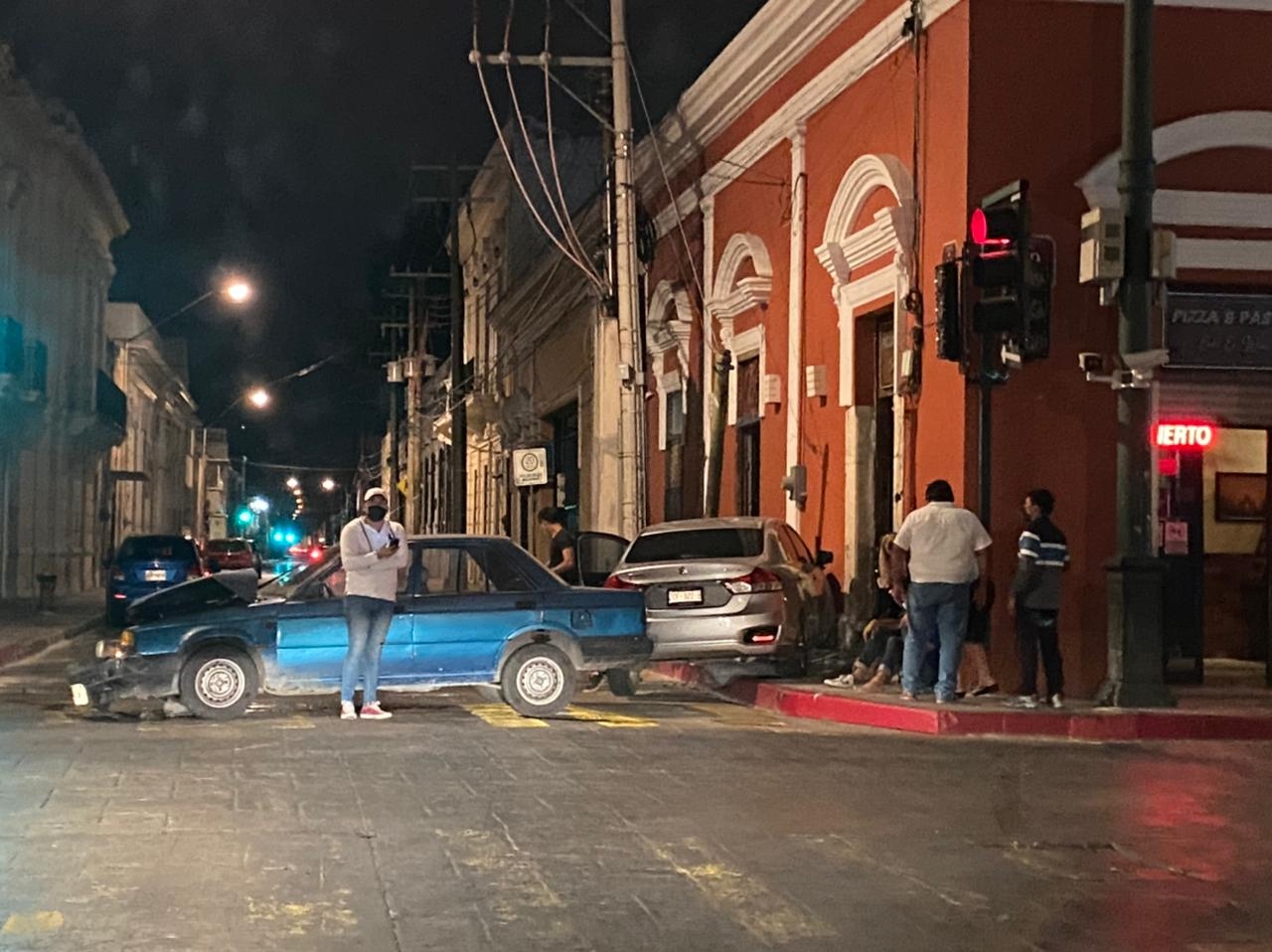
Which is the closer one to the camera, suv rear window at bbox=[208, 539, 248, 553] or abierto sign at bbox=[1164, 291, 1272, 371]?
abierto sign at bbox=[1164, 291, 1272, 371]

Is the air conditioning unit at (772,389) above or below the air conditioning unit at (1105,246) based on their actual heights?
below

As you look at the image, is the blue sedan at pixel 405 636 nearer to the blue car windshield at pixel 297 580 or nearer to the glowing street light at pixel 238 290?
the blue car windshield at pixel 297 580

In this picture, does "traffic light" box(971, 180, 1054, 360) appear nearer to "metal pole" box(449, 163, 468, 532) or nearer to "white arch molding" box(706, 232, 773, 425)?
"white arch molding" box(706, 232, 773, 425)

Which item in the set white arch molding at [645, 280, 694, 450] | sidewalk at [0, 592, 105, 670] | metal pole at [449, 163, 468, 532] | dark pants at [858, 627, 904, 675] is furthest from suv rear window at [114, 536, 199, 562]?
dark pants at [858, 627, 904, 675]

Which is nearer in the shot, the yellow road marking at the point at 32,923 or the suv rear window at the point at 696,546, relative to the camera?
the yellow road marking at the point at 32,923

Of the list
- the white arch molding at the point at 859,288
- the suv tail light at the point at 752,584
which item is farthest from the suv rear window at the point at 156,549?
the suv tail light at the point at 752,584

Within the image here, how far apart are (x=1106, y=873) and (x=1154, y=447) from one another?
8.00 m

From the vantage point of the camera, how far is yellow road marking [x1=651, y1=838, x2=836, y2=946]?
21.8ft

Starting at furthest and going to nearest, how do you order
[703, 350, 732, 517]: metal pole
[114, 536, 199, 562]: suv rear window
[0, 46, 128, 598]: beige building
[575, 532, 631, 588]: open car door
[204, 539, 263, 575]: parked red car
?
[204, 539, 263, 575]: parked red car → [0, 46, 128, 598]: beige building → [114, 536, 199, 562]: suv rear window → [703, 350, 732, 517]: metal pole → [575, 532, 631, 588]: open car door

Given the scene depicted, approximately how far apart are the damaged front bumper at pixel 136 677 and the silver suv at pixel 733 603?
13.3 feet

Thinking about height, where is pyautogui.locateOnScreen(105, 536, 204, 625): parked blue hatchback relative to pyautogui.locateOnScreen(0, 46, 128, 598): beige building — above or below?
below

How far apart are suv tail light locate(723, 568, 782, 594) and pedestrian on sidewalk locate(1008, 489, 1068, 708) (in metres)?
2.48

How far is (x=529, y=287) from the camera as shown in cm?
3941

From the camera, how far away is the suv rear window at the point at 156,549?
29.9 m
